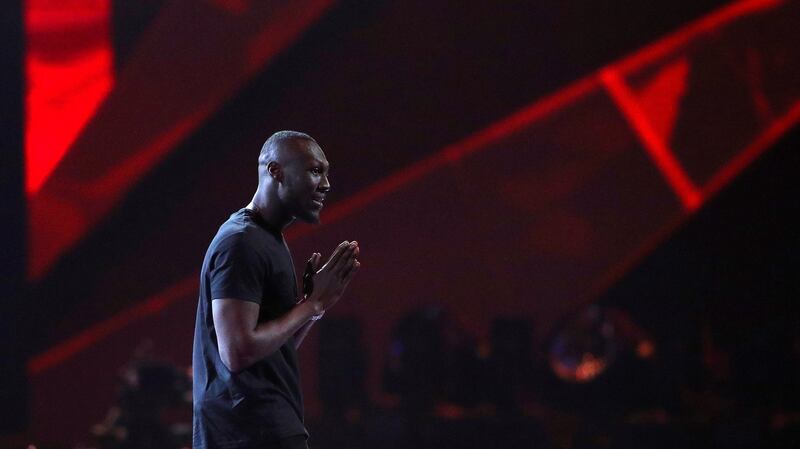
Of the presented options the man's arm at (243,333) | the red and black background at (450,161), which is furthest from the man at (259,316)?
the red and black background at (450,161)

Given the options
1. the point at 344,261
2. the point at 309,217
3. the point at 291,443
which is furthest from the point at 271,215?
the point at 291,443

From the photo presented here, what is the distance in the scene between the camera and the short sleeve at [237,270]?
6.22 ft

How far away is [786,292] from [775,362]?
1.64ft

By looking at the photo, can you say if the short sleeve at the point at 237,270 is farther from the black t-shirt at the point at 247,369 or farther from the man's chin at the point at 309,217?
the man's chin at the point at 309,217

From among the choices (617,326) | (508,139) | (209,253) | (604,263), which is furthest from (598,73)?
(209,253)

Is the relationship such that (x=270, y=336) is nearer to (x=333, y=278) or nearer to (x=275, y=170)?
(x=333, y=278)

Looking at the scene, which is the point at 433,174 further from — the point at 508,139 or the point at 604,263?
the point at 604,263

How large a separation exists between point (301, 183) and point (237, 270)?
275mm

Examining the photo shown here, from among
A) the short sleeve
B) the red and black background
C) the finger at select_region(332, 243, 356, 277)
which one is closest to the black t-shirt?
the short sleeve

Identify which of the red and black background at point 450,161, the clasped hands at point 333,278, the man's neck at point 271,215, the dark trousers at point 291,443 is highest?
the red and black background at point 450,161

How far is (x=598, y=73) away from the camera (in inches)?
242

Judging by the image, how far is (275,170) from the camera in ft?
6.91

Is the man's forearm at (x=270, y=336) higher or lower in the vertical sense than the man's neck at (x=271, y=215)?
lower

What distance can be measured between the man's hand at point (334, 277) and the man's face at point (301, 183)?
0.14 metres
